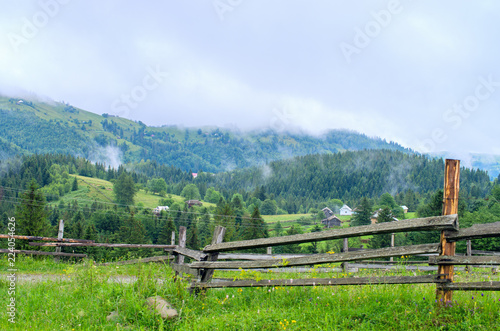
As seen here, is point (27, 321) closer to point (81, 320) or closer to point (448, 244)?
point (81, 320)

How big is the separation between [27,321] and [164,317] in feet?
8.88

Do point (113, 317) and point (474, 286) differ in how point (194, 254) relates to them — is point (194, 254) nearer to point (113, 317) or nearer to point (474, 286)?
point (113, 317)

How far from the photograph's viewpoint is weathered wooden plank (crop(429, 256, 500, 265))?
4.68 m

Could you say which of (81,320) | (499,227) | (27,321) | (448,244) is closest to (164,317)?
(81,320)

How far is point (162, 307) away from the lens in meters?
6.06

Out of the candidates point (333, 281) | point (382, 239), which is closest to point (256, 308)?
point (333, 281)

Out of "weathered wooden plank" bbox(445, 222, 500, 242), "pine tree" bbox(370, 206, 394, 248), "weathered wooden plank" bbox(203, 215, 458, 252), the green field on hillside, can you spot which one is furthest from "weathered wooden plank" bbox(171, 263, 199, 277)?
the green field on hillside

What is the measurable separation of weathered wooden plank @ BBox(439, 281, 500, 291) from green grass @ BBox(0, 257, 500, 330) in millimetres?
229

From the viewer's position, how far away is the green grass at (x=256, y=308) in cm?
496

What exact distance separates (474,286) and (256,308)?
10.7 ft

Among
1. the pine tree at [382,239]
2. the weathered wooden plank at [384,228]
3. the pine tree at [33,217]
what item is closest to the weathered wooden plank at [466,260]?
the weathered wooden plank at [384,228]

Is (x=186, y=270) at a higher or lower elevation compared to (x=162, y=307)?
higher

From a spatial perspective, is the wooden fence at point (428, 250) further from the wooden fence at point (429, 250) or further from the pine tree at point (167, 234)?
the pine tree at point (167, 234)

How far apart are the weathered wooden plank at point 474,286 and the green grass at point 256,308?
0.23 m
